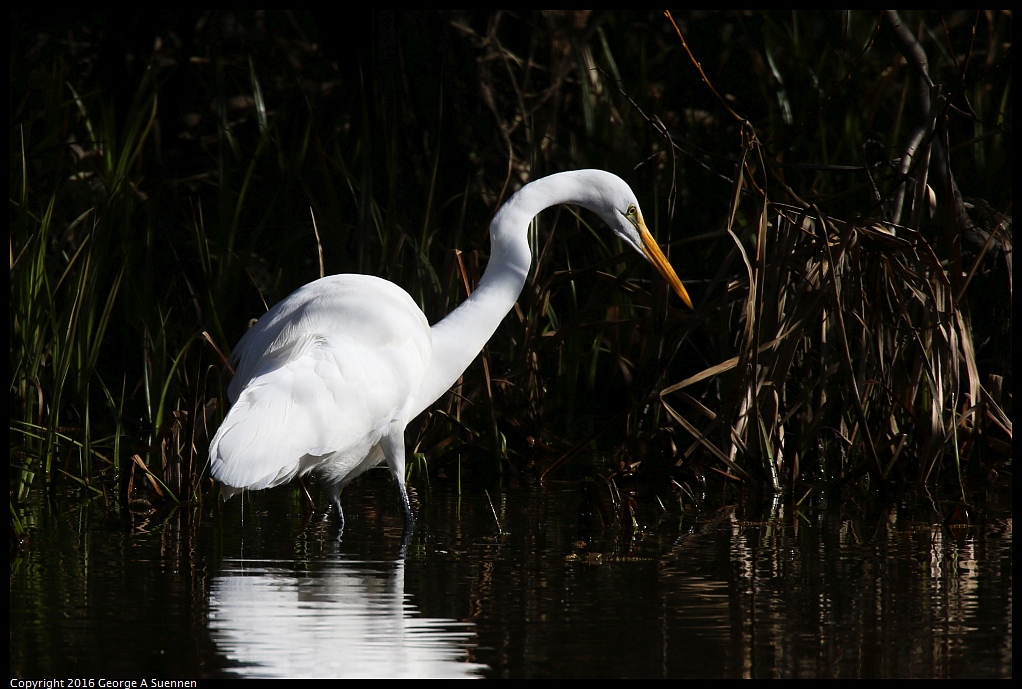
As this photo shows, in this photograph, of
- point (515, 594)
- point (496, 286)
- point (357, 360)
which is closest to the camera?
point (515, 594)

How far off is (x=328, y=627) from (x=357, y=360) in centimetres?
112

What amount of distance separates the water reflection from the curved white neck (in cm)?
95

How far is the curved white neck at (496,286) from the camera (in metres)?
3.71

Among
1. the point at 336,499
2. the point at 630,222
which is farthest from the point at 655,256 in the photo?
the point at 336,499

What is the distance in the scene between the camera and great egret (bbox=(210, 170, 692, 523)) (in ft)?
10.2

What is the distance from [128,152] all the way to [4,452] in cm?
139

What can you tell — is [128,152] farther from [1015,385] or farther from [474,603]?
[1015,385]

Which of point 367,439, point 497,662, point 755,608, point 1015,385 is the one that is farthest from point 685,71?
point 497,662

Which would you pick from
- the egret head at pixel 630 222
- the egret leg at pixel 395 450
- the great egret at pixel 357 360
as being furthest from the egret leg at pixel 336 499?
the egret head at pixel 630 222

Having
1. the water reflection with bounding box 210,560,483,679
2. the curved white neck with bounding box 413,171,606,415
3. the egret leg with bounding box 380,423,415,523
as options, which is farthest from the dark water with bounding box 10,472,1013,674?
the curved white neck with bounding box 413,171,606,415

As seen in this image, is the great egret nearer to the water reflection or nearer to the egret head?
the egret head

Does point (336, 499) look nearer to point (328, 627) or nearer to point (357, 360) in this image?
point (357, 360)

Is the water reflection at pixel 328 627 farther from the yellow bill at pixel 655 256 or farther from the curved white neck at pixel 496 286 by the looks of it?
the yellow bill at pixel 655 256

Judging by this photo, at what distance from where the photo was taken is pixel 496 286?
3748mm
